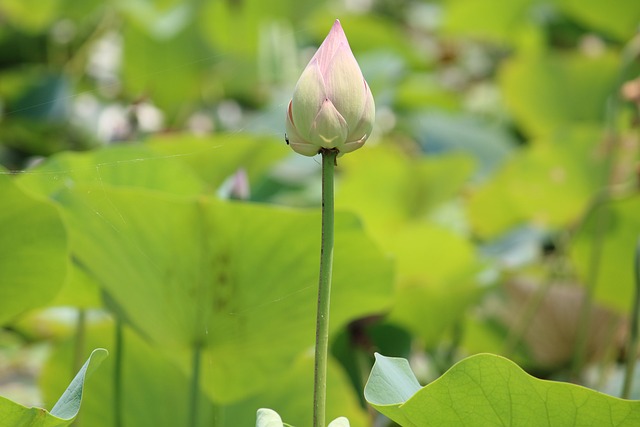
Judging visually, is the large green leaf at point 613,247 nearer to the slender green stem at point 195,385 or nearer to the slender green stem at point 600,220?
the slender green stem at point 600,220

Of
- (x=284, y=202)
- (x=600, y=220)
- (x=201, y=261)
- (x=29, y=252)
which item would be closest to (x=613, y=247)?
(x=600, y=220)

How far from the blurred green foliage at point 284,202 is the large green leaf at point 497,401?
7.8 inches

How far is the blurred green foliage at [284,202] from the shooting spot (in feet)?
2.21

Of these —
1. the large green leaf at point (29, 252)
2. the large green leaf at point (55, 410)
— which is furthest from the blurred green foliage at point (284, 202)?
the large green leaf at point (55, 410)

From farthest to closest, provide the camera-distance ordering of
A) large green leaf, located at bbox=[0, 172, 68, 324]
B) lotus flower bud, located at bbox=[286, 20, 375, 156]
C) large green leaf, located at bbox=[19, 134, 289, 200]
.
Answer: large green leaf, located at bbox=[19, 134, 289, 200] → large green leaf, located at bbox=[0, 172, 68, 324] → lotus flower bud, located at bbox=[286, 20, 375, 156]

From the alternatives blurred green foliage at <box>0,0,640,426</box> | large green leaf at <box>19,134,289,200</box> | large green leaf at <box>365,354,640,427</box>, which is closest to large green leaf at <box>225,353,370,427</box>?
blurred green foliage at <box>0,0,640,426</box>

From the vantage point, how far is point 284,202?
4.09ft

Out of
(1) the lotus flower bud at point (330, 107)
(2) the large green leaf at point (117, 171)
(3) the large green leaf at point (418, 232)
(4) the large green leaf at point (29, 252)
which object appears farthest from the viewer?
(3) the large green leaf at point (418, 232)

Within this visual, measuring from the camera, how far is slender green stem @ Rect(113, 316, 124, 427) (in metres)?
0.74

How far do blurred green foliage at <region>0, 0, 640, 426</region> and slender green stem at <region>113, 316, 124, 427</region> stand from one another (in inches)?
0.5

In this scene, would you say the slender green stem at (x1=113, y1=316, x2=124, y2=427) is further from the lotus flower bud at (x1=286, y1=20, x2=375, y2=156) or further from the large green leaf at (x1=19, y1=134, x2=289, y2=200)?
the lotus flower bud at (x1=286, y1=20, x2=375, y2=156)

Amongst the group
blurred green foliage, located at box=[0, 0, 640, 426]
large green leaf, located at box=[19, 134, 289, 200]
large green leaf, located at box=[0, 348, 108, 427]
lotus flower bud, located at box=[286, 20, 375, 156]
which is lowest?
blurred green foliage, located at box=[0, 0, 640, 426]

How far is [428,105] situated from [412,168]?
642mm

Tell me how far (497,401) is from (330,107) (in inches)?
6.8
